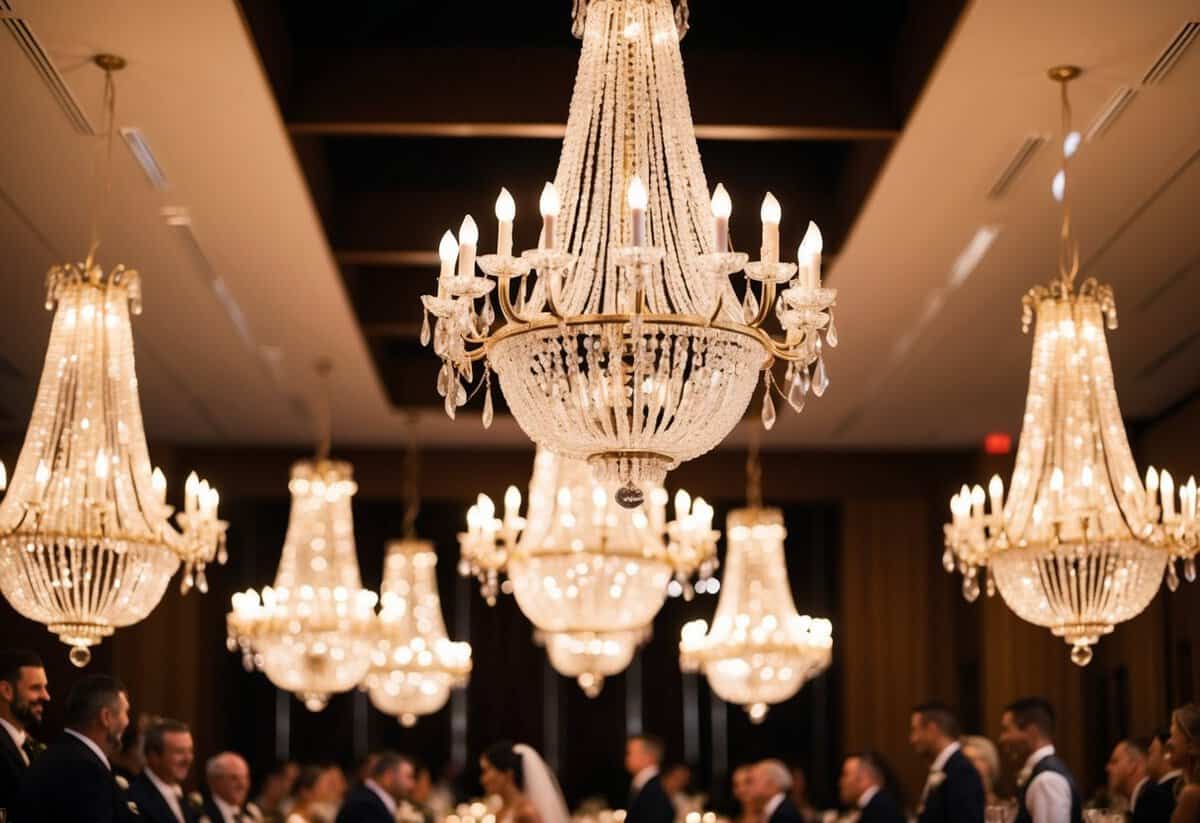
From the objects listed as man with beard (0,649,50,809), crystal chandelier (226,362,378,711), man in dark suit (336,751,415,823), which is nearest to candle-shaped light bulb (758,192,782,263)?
man with beard (0,649,50,809)

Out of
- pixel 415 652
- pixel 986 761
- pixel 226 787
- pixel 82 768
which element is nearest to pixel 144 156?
pixel 82 768

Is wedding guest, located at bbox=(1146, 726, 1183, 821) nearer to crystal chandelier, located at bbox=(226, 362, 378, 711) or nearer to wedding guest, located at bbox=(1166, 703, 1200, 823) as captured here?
wedding guest, located at bbox=(1166, 703, 1200, 823)

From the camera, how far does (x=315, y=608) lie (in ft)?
33.2

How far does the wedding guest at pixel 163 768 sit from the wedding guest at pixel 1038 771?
3526 millimetres

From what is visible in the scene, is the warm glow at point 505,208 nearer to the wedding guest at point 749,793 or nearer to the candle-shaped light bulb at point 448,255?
the candle-shaped light bulb at point 448,255

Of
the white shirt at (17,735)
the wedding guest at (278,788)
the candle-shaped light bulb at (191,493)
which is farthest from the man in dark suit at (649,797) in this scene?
the white shirt at (17,735)

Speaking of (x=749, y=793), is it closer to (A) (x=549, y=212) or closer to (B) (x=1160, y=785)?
(B) (x=1160, y=785)

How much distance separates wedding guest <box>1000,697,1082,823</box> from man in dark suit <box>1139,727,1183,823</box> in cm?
35

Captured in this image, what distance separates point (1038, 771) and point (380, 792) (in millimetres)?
3643

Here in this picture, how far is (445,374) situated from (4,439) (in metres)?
8.44

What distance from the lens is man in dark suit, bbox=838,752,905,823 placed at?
29.9ft

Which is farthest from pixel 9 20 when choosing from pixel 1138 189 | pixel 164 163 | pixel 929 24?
pixel 1138 189

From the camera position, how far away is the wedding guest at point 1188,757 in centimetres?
522

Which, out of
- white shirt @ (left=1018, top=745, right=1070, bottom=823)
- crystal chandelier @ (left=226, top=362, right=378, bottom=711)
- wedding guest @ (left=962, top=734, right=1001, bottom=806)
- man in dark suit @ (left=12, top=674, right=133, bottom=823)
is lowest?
wedding guest @ (left=962, top=734, right=1001, bottom=806)
